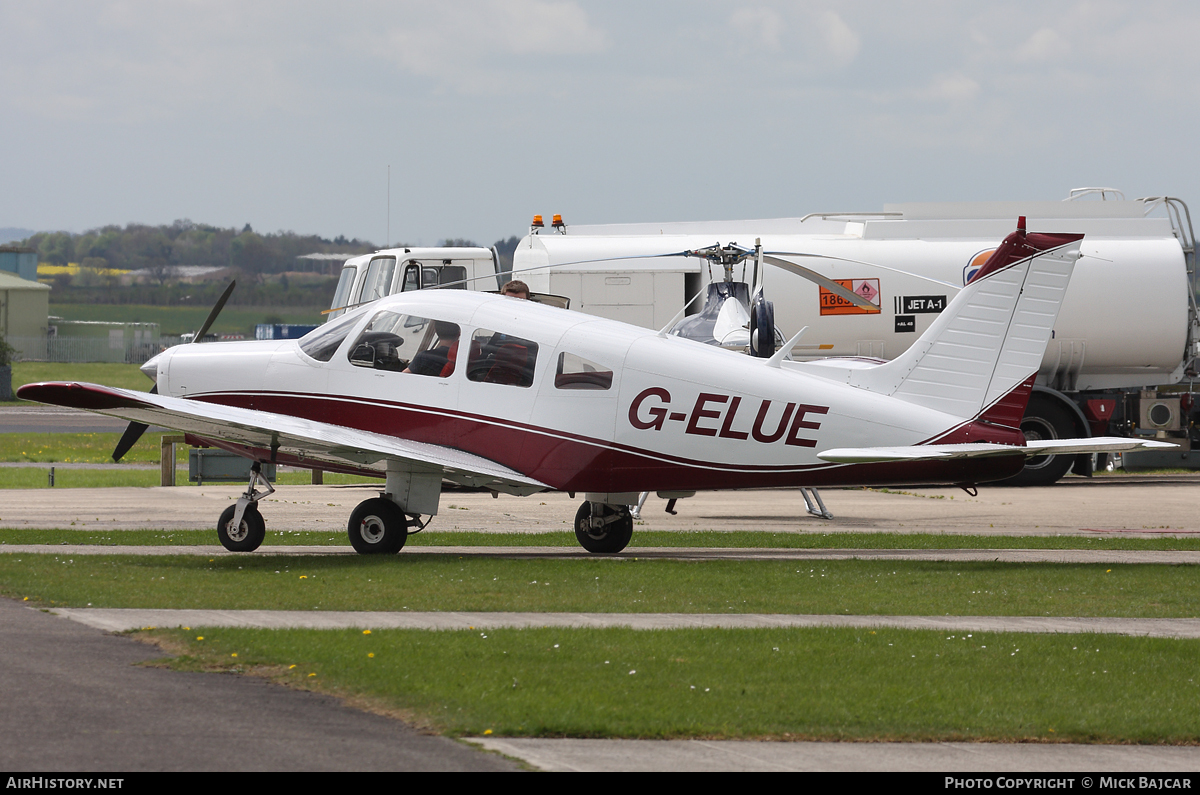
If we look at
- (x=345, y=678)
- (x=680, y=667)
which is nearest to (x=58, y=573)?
(x=345, y=678)

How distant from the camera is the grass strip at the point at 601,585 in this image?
1062 centimetres

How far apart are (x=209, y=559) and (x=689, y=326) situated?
27.6 ft

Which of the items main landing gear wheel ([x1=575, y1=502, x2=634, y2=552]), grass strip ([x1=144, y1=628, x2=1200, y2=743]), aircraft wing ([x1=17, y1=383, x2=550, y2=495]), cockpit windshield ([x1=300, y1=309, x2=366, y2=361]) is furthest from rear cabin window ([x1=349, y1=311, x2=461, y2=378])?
grass strip ([x1=144, y1=628, x2=1200, y2=743])

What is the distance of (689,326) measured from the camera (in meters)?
19.3

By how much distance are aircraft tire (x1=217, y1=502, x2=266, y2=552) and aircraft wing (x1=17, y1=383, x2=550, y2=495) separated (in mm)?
713

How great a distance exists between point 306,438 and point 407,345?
1655mm

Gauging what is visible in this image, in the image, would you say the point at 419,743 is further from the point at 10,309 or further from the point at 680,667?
the point at 10,309

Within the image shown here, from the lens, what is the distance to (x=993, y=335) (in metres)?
13.2

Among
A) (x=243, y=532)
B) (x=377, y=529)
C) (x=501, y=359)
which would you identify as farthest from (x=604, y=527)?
(x=243, y=532)

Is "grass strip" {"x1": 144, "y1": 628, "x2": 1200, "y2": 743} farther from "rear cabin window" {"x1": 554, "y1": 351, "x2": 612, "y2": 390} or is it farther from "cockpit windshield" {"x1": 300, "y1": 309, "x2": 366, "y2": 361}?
"cockpit windshield" {"x1": 300, "y1": 309, "x2": 366, "y2": 361}

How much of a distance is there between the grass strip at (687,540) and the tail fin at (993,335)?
8.58ft

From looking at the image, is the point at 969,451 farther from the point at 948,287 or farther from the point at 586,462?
the point at 948,287

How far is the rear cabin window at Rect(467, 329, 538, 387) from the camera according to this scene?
1352 cm

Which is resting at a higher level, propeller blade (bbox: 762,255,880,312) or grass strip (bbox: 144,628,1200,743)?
propeller blade (bbox: 762,255,880,312)
